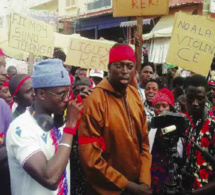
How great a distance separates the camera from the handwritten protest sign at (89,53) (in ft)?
17.5

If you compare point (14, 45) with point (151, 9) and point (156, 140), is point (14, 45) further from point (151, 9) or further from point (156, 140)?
point (156, 140)

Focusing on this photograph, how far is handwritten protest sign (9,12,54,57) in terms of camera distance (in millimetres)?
5277

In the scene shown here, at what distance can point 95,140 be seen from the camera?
2.83m

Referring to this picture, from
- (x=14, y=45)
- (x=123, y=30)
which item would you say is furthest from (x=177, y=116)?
(x=123, y=30)

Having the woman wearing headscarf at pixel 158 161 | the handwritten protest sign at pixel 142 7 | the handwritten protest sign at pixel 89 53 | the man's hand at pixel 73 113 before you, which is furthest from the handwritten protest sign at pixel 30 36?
the man's hand at pixel 73 113

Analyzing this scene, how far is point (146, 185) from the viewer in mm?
2973

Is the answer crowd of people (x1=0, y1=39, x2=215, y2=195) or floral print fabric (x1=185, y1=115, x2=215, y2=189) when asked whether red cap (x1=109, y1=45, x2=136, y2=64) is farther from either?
floral print fabric (x1=185, y1=115, x2=215, y2=189)

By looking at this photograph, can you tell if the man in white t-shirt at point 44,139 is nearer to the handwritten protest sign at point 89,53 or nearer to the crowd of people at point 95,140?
the crowd of people at point 95,140

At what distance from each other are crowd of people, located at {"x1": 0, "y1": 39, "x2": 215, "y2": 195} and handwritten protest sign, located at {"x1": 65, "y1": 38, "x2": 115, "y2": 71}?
5.33 ft

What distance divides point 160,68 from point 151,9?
26.7ft

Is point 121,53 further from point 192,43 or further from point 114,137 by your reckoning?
point 192,43

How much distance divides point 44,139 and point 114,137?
0.73 metres

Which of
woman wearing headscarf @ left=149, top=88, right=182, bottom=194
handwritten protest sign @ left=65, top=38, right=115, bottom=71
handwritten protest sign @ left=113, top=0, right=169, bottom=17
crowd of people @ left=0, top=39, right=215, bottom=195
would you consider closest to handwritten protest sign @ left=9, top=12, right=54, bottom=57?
handwritten protest sign @ left=65, top=38, right=115, bottom=71

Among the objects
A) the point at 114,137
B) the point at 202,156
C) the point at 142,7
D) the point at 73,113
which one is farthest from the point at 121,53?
the point at 142,7
